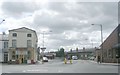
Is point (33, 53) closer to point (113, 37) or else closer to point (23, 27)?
point (23, 27)

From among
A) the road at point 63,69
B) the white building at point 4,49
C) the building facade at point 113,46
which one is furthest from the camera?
the white building at point 4,49

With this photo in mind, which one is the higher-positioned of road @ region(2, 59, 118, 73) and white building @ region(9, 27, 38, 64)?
white building @ region(9, 27, 38, 64)

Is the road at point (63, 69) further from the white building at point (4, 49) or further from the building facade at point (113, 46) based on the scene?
the white building at point (4, 49)

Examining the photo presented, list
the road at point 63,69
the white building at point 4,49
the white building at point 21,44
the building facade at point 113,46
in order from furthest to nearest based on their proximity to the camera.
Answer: the white building at point 4,49 → the white building at point 21,44 → the building facade at point 113,46 → the road at point 63,69

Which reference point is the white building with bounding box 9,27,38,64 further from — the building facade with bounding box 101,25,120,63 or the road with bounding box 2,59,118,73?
the road with bounding box 2,59,118,73

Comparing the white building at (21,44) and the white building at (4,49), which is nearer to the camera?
the white building at (21,44)

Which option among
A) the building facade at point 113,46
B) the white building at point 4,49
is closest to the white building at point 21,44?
the white building at point 4,49

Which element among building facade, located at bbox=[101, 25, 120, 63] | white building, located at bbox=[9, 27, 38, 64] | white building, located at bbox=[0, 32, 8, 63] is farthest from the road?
white building, located at bbox=[0, 32, 8, 63]

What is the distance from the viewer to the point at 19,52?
3319 inches

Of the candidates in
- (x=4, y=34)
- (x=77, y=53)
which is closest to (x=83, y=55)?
(x=77, y=53)

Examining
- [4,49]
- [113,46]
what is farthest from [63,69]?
[4,49]

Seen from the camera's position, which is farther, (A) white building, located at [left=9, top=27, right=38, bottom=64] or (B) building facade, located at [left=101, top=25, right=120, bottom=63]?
(A) white building, located at [left=9, top=27, right=38, bottom=64]

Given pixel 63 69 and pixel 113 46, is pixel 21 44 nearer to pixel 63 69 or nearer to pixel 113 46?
pixel 113 46

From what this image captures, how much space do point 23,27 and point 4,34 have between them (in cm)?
1131
